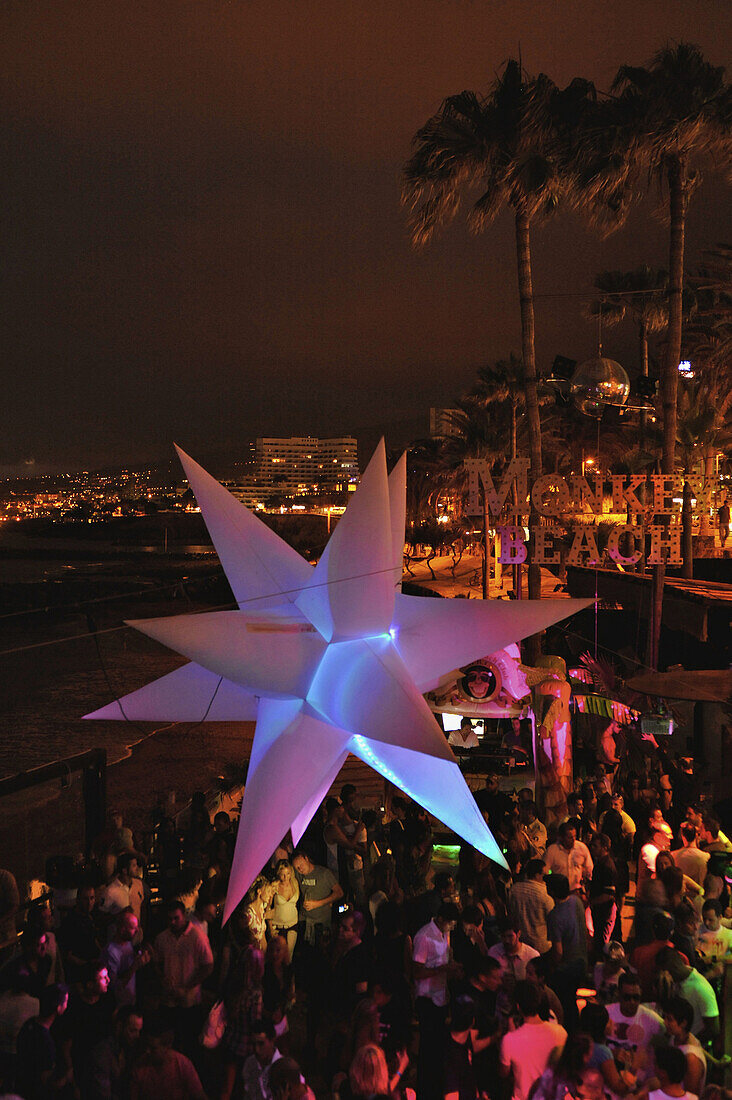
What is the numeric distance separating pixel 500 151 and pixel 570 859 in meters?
15.7

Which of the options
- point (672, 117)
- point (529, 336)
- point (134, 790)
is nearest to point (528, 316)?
point (529, 336)

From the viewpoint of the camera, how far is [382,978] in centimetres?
576

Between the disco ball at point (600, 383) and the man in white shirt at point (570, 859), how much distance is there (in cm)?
849

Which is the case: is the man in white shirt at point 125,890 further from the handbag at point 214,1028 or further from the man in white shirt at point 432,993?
the man in white shirt at point 432,993

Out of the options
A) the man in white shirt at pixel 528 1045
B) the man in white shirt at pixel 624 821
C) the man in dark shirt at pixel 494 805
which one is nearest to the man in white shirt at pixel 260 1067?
the man in white shirt at pixel 528 1045

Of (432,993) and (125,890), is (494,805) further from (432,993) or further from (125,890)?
(125,890)

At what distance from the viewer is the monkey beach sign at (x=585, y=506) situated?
13.9 meters

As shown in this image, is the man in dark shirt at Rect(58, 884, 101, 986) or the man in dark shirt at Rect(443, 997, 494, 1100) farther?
the man in dark shirt at Rect(58, 884, 101, 986)

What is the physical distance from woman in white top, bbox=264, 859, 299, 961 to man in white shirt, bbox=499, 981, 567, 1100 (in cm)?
282

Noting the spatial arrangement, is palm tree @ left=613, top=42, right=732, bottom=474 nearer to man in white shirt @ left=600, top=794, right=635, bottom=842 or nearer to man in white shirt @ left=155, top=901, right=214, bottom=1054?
man in white shirt @ left=600, top=794, right=635, bottom=842

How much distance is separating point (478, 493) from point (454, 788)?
8.59 m

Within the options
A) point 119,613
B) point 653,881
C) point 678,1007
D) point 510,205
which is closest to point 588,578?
point 510,205

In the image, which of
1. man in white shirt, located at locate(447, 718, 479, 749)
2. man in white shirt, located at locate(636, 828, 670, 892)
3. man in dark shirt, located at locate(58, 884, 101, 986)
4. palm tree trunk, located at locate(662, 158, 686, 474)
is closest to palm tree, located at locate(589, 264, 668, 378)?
palm tree trunk, located at locate(662, 158, 686, 474)

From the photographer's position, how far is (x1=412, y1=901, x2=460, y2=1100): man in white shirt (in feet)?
18.9
